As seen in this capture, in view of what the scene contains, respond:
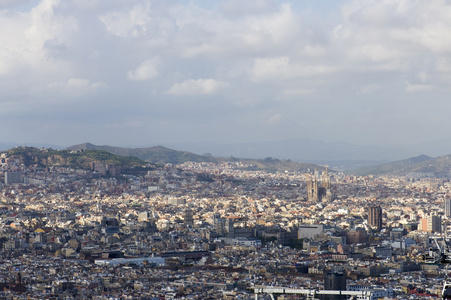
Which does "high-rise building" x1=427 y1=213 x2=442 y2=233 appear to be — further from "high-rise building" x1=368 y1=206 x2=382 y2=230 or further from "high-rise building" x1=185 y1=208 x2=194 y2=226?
"high-rise building" x1=185 y1=208 x2=194 y2=226

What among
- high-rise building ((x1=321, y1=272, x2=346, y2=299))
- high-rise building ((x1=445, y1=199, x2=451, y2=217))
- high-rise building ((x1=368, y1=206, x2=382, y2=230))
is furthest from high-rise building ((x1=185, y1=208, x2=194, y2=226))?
high-rise building ((x1=321, y1=272, x2=346, y2=299))

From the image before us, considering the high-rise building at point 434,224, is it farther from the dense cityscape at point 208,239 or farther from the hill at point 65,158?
the hill at point 65,158

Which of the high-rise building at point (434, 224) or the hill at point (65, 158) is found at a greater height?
the hill at point (65, 158)

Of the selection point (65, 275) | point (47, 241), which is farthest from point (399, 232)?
point (65, 275)

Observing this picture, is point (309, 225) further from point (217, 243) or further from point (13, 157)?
point (13, 157)

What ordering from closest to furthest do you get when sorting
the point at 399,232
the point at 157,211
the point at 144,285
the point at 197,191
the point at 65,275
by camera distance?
the point at 144,285 < the point at 65,275 < the point at 399,232 < the point at 157,211 < the point at 197,191

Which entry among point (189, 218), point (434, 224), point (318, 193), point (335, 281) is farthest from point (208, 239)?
point (318, 193)

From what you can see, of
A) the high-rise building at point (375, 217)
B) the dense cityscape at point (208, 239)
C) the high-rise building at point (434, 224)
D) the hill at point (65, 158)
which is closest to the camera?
the dense cityscape at point (208, 239)

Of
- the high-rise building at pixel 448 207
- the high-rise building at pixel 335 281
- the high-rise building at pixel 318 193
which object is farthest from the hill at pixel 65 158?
the high-rise building at pixel 335 281

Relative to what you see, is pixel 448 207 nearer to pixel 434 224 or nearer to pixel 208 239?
pixel 434 224
